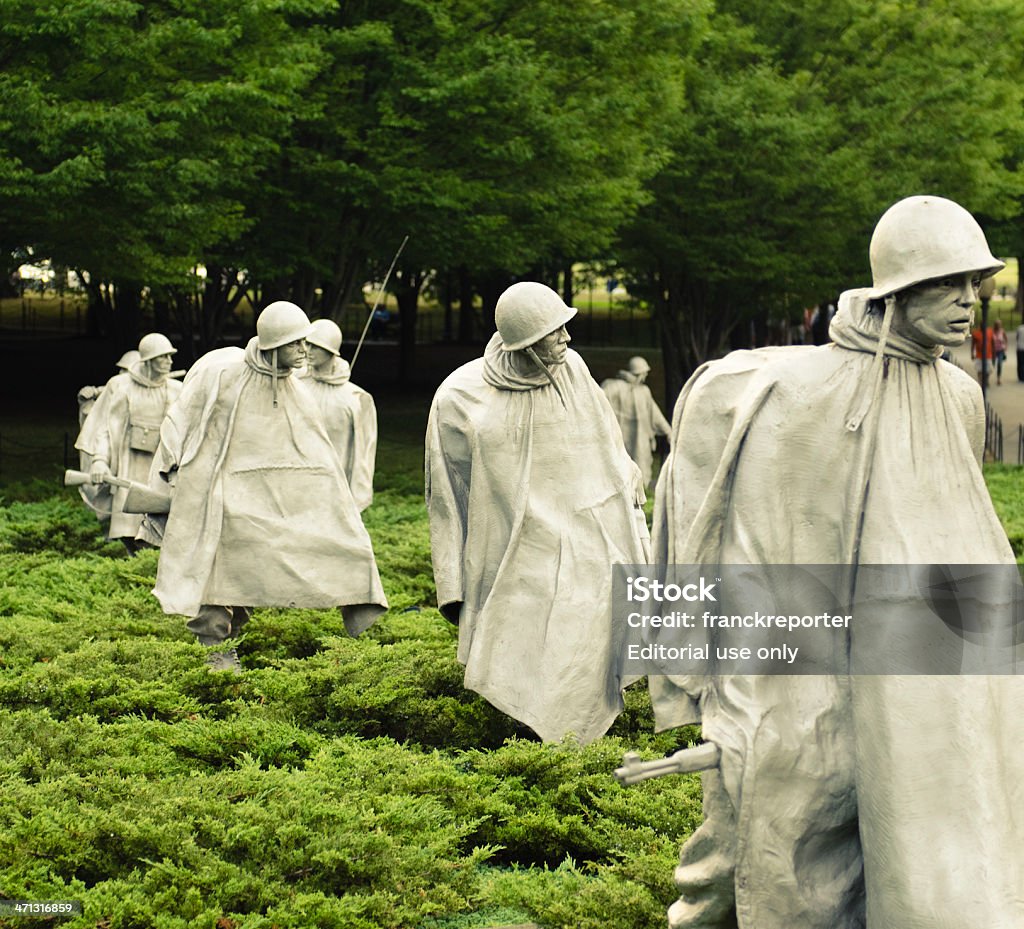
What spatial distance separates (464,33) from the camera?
24625 millimetres

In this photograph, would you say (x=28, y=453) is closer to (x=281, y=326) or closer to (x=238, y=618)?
(x=238, y=618)

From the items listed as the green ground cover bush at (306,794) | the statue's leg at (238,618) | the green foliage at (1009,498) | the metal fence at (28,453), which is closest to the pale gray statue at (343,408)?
the statue's leg at (238,618)

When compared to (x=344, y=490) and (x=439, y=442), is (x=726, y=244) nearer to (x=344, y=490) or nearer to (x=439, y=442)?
(x=344, y=490)

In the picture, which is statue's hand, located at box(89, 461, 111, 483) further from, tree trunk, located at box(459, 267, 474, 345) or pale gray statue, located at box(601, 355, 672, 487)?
tree trunk, located at box(459, 267, 474, 345)

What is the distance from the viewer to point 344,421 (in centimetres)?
1367

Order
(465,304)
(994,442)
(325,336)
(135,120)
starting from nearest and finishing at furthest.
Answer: (325,336), (135,120), (994,442), (465,304)

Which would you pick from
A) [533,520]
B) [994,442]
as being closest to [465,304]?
[994,442]

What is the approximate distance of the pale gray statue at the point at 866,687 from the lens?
16.2 feet

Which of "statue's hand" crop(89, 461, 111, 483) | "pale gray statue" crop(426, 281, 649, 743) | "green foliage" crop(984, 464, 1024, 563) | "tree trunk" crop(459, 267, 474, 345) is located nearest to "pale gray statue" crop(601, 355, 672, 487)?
"green foliage" crop(984, 464, 1024, 563)

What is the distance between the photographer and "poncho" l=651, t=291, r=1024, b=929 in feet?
16.2

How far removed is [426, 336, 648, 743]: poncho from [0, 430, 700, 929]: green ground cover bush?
13.5 inches

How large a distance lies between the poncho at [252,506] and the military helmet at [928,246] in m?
7.00

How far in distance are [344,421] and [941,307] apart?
8.84 metres

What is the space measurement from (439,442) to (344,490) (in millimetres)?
2468
